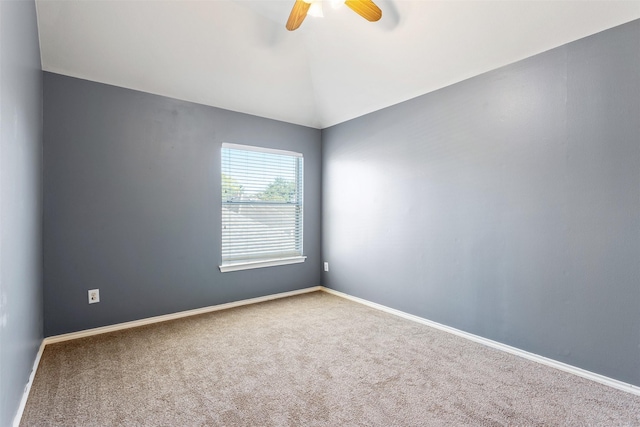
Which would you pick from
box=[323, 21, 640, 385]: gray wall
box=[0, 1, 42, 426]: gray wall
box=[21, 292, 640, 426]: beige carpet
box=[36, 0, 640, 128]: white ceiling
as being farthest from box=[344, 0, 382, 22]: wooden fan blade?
box=[21, 292, 640, 426]: beige carpet

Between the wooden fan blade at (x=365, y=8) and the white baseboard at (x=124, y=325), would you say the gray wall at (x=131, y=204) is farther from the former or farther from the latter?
the wooden fan blade at (x=365, y=8)

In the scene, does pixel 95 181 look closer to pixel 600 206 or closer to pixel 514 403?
pixel 514 403

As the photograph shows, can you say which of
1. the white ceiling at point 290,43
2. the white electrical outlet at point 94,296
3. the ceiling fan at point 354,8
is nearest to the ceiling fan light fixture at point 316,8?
the ceiling fan at point 354,8

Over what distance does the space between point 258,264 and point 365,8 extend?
276 centimetres

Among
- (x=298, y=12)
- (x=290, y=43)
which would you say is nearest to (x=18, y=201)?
(x=298, y=12)

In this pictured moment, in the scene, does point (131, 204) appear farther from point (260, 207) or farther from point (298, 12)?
point (298, 12)

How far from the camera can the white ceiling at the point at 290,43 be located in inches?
85.3

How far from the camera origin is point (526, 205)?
232cm

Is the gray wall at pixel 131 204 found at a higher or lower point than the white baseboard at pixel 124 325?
higher

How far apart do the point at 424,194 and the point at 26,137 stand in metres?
2.99

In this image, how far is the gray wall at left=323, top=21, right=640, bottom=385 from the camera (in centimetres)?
192

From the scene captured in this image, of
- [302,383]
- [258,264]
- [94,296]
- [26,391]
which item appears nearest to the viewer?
[26,391]

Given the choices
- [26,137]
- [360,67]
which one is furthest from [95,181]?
[360,67]

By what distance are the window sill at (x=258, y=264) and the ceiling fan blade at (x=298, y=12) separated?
2.43 meters
